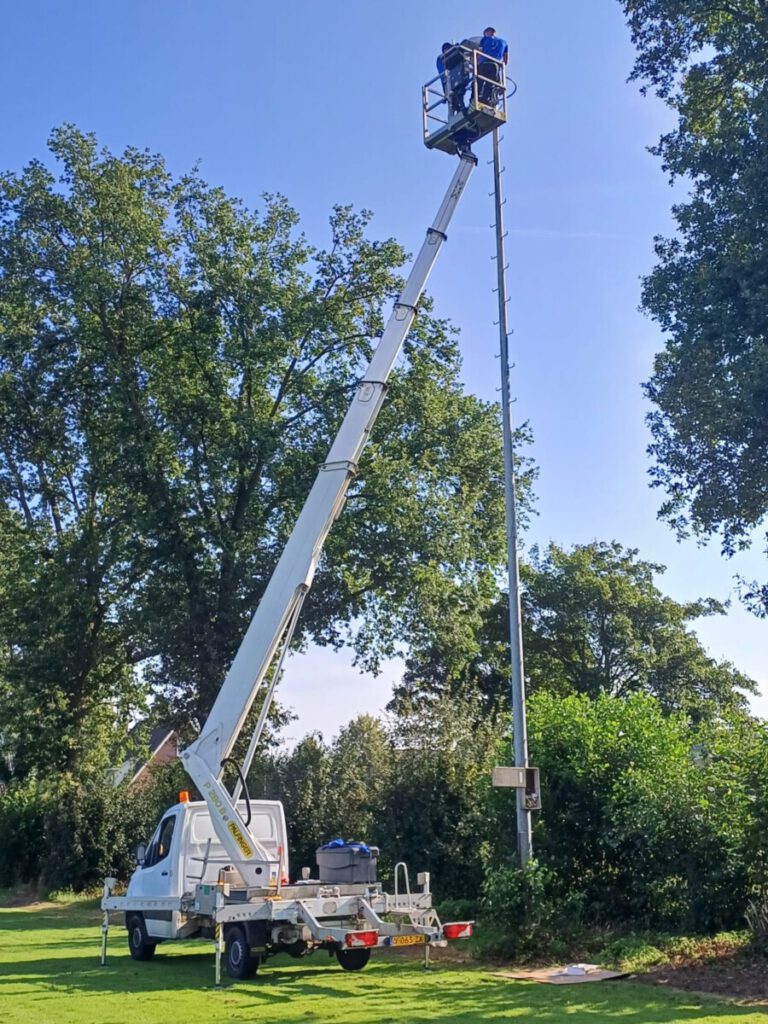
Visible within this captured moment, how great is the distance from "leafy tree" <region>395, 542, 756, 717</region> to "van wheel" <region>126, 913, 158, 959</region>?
31356 millimetres

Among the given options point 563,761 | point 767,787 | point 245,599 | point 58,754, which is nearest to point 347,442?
point 563,761

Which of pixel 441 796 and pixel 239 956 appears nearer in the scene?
pixel 239 956

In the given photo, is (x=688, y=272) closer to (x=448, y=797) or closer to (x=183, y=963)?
(x=448, y=797)

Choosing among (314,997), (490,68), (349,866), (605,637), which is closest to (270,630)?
(349,866)

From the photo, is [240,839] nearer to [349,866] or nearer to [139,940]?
[349,866]

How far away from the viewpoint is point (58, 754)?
31781 millimetres

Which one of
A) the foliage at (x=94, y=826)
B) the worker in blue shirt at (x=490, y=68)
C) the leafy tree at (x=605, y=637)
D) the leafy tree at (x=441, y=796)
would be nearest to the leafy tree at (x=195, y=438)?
the foliage at (x=94, y=826)

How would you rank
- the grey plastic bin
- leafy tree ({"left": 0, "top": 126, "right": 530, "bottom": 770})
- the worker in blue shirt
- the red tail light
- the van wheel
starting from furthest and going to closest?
leafy tree ({"left": 0, "top": 126, "right": 530, "bottom": 770})
the worker in blue shirt
the van wheel
the grey plastic bin
the red tail light

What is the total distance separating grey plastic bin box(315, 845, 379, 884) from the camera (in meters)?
13.8

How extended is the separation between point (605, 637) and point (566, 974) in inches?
1425

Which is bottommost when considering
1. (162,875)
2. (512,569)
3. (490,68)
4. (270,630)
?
(162,875)

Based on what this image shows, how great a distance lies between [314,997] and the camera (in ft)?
40.0

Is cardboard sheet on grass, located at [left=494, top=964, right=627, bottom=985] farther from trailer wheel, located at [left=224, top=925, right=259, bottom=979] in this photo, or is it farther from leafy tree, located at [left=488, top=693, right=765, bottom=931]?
trailer wheel, located at [left=224, top=925, right=259, bottom=979]

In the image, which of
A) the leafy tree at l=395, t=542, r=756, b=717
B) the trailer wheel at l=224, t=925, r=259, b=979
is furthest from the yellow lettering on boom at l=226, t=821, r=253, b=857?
the leafy tree at l=395, t=542, r=756, b=717
